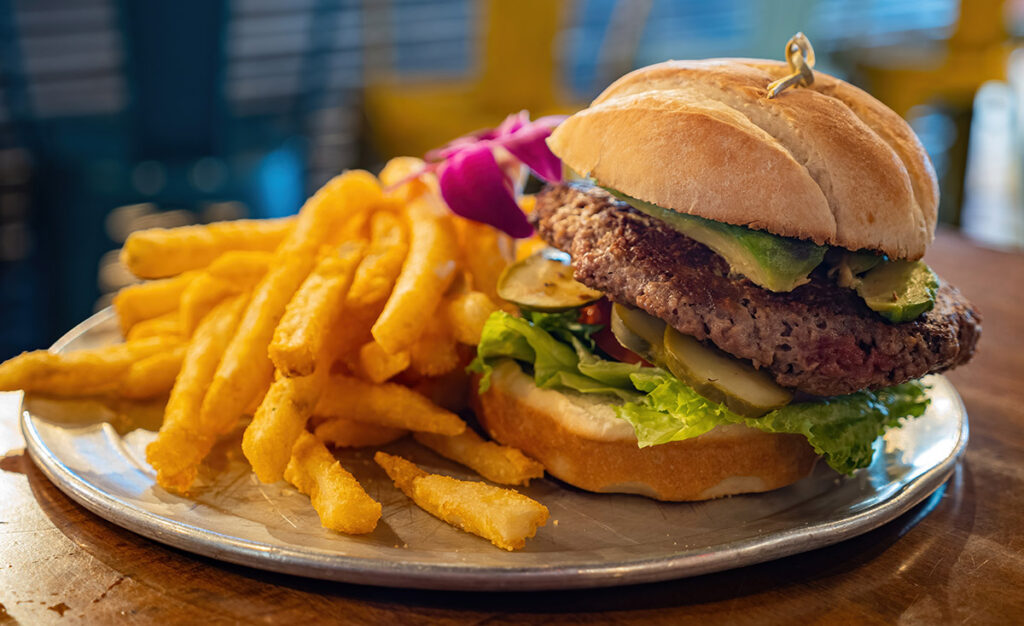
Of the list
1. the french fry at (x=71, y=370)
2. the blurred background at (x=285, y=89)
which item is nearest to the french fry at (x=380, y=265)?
the french fry at (x=71, y=370)

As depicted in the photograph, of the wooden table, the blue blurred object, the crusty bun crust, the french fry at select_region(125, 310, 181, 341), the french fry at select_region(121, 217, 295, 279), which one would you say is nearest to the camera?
the wooden table

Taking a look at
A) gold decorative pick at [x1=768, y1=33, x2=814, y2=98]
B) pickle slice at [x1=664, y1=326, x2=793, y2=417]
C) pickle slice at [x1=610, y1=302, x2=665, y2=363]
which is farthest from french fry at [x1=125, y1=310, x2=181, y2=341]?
gold decorative pick at [x1=768, y1=33, x2=814, y2=98]

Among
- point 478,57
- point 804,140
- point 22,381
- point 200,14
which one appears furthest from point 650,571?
point 478,57

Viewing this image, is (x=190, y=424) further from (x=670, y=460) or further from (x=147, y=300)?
(x=670, y=460)

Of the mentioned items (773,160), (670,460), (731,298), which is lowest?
(670,460)

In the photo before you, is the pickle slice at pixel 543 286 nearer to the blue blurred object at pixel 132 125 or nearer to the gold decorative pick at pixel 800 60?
the gold decorative pick at pixel 800 60

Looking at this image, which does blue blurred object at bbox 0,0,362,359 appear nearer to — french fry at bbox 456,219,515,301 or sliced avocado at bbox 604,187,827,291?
french fry at bbox 456,219,515,301

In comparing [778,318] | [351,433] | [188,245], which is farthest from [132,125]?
[778,318]

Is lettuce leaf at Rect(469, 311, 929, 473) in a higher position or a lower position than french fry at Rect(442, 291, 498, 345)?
lower
